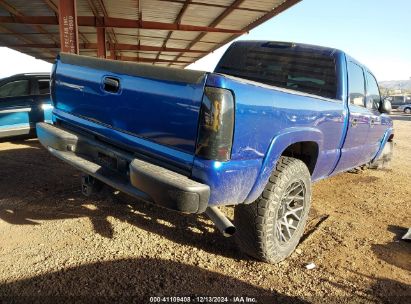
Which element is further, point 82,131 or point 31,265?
point 82,131

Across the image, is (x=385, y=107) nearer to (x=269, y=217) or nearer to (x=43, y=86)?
(x=269, y=217)

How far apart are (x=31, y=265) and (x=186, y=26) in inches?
447

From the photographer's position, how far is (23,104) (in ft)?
23.6

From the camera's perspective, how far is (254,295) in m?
2.62

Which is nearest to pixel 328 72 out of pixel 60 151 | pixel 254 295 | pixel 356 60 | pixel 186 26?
pixel 356 60

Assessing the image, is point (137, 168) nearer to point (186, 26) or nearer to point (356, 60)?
point (356, 60)

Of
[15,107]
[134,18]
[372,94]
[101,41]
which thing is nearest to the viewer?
[372,94]

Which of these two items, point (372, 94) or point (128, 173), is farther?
point (372, 94)

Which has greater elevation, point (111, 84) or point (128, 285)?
point (111, 84)

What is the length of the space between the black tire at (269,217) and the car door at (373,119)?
226cm

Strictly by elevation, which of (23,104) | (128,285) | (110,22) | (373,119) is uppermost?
(110,22)

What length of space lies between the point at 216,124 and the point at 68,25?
7.02 metres

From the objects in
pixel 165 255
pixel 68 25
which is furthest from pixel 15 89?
pixel 165 255

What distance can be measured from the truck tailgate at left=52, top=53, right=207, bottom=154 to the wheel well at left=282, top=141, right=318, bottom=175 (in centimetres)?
139
